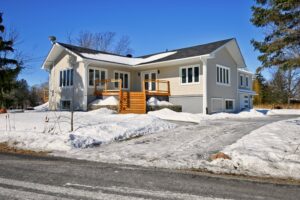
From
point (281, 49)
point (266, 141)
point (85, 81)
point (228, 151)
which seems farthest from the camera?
point (85, 81)

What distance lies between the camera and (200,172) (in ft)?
21.3

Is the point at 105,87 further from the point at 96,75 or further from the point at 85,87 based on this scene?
the point at 85,87

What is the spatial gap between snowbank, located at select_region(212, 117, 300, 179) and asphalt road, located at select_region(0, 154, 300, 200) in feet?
3.11

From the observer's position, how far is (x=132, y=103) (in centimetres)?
1930

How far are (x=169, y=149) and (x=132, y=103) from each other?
10632mm

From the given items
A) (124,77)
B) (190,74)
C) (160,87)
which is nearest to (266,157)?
(190,74)

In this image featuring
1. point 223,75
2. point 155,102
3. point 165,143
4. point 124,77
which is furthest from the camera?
point 124,77

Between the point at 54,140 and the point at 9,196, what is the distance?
234 inches

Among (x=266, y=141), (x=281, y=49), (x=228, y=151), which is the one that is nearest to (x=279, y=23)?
(x=281, y=49)

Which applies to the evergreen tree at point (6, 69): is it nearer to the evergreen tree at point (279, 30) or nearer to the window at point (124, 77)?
the window at point (124, 77)

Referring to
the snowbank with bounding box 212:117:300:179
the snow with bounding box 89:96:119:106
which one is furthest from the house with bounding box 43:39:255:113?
the snowbank with bounding box 212:117:300:179

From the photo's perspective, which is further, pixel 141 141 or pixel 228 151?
pixel 141 141

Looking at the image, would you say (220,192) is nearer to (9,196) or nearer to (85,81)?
(9,196)

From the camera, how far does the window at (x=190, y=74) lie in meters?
20.5
